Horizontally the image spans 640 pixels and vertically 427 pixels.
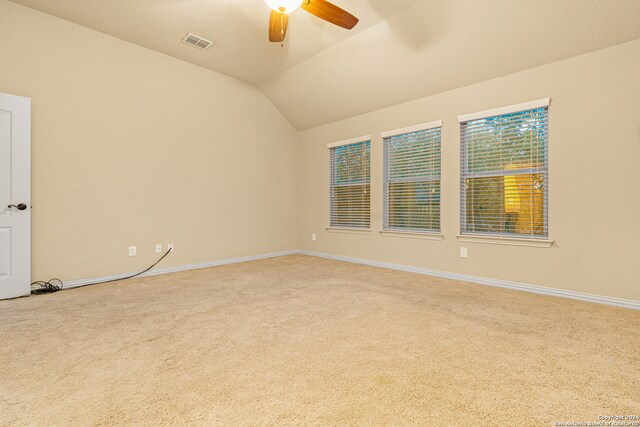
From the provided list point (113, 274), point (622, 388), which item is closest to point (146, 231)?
point (113, 274)

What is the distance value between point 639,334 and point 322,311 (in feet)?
7.84

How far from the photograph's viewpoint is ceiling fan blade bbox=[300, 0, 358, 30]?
247 cm

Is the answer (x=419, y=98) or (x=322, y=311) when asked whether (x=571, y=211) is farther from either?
(x=322, y=311)

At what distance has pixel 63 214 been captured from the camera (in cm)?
353

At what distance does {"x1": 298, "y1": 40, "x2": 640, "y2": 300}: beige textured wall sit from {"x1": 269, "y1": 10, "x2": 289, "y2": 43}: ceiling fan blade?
7.86ft

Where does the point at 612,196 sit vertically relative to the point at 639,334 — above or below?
above

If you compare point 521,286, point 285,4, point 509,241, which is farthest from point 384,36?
point 521,286

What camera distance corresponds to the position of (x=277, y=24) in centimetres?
272

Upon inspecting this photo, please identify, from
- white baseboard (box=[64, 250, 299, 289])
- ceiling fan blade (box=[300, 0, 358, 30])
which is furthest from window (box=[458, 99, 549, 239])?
white baseboard (box=[64, 250, 299, 289])

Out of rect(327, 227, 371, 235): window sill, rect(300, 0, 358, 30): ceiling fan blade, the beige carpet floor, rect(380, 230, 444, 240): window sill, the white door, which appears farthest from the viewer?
rect(327, 227, 371, 235): window sill

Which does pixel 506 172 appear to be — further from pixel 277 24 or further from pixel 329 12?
pixel 277 24

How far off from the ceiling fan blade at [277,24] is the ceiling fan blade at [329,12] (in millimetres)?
238

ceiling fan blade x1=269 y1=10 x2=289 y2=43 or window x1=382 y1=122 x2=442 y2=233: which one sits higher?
ceiling fan blade x1=269 y1=10 x2=289 y2=43

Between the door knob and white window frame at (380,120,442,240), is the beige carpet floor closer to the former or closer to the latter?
the door knob
